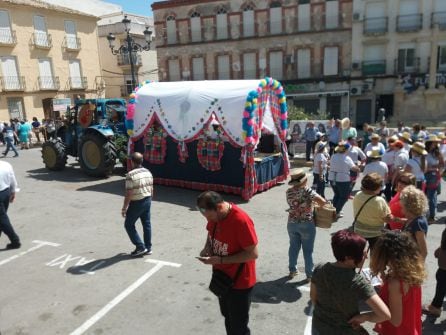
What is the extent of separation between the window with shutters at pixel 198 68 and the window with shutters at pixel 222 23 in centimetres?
245

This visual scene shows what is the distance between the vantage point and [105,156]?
443 inches

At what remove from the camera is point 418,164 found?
690 centimetres

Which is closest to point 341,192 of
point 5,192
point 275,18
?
point 5,192

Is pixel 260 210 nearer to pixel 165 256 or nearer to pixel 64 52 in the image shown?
pixel 165 256

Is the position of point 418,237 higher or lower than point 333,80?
lower

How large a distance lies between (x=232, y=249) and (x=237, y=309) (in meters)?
0.56

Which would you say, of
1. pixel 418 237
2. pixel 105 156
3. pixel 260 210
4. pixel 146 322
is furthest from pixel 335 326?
pixel 105 156

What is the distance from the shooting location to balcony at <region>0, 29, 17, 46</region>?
25016mm

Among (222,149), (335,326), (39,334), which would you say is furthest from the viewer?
(222,149)

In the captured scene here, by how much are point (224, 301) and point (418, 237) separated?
6.53ft

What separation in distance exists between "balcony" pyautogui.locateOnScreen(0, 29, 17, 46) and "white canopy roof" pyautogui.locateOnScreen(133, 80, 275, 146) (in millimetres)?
19634

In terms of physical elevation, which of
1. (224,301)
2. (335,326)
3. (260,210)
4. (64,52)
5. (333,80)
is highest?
(64,52)

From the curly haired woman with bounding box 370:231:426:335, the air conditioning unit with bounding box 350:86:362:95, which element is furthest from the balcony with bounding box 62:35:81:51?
the curly haired woman with bounding box 370:231:426:335

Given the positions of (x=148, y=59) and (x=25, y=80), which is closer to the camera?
A: (x=25, y=80)
